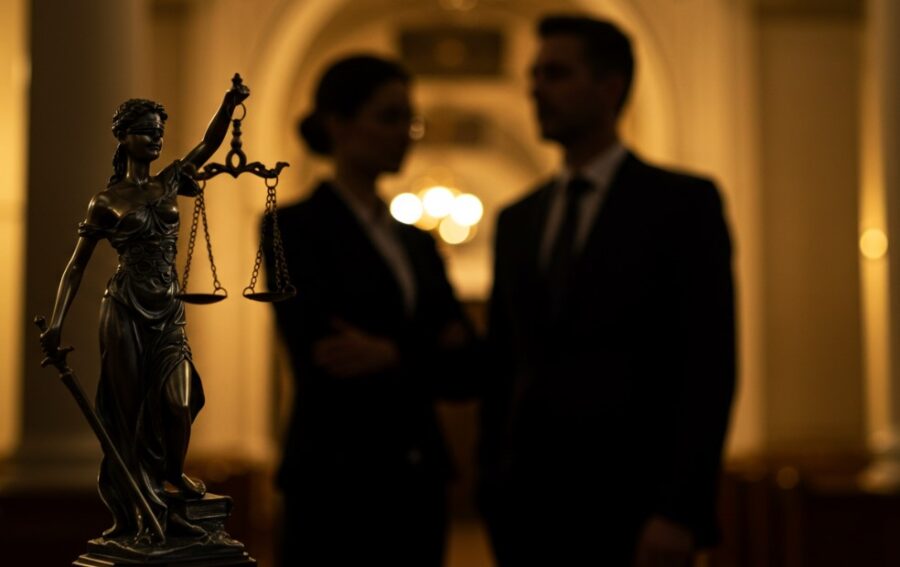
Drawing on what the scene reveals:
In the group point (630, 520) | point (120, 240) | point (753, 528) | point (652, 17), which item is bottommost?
point (753, 528)

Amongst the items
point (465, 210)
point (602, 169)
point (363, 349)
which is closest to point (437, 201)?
point (465, 210)

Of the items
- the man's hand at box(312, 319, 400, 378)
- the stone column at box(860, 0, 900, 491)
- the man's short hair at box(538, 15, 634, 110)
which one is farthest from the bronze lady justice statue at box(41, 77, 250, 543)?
the stone column at box(860, 0, 900, 491)

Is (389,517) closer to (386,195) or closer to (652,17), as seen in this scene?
(652,17)

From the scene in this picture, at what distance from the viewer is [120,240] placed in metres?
1.39

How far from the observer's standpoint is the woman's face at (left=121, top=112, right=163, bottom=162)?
4.73ft

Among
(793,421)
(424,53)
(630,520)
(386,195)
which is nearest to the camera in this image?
(630,520)

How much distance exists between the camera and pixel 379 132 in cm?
323

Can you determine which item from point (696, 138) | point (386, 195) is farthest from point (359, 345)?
point (386, 195)

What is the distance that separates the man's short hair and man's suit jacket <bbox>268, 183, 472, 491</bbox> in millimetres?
606

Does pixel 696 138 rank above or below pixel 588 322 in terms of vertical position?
above

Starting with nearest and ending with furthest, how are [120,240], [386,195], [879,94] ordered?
[120,240] < [879,94] < [386,195]

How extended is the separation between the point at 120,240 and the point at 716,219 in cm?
195

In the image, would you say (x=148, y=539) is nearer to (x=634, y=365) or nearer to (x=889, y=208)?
(x=634, y=365)

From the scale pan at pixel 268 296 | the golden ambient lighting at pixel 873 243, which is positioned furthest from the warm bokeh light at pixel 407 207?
the scale pan at pixel 268 296
